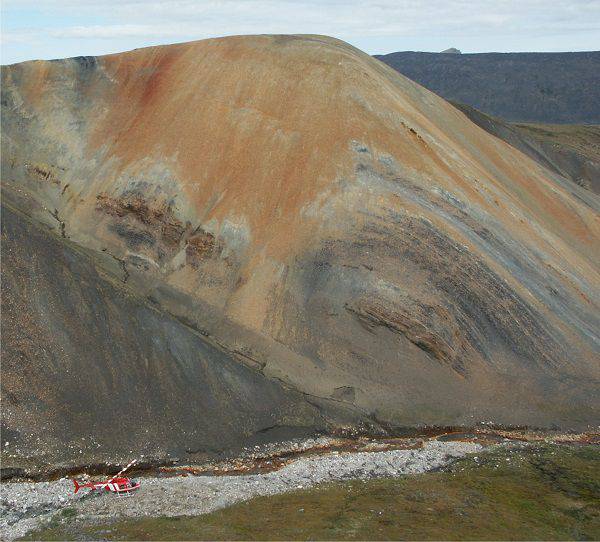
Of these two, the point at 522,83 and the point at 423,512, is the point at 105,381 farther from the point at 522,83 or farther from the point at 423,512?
the point at 522,83

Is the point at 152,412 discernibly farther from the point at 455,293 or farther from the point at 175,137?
the point at 175,137

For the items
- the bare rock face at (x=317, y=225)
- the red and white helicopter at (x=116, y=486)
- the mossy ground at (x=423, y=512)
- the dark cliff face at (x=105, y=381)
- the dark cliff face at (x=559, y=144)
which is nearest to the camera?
the mossy ground at (x=423, y=512)

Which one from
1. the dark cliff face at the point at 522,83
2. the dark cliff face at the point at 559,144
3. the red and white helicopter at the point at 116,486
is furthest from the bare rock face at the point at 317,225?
the dark cliff face at the point at 522,83

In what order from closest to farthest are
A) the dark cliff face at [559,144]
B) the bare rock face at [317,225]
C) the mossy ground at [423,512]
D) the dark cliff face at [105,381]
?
the mossy ground at [423,512] → the dark cliff face at [105,381] → the bare rock face at [317,225] → the dark cliff face at [559,144]

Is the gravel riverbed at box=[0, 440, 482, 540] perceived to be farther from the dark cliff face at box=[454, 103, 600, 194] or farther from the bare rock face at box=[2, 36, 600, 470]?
the dark cliff face at box=[454, 103, 600, 194]

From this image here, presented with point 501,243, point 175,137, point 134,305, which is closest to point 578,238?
point 501,243

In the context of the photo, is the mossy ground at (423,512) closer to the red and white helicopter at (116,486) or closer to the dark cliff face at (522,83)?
the red and white helicopter at (116,486)
